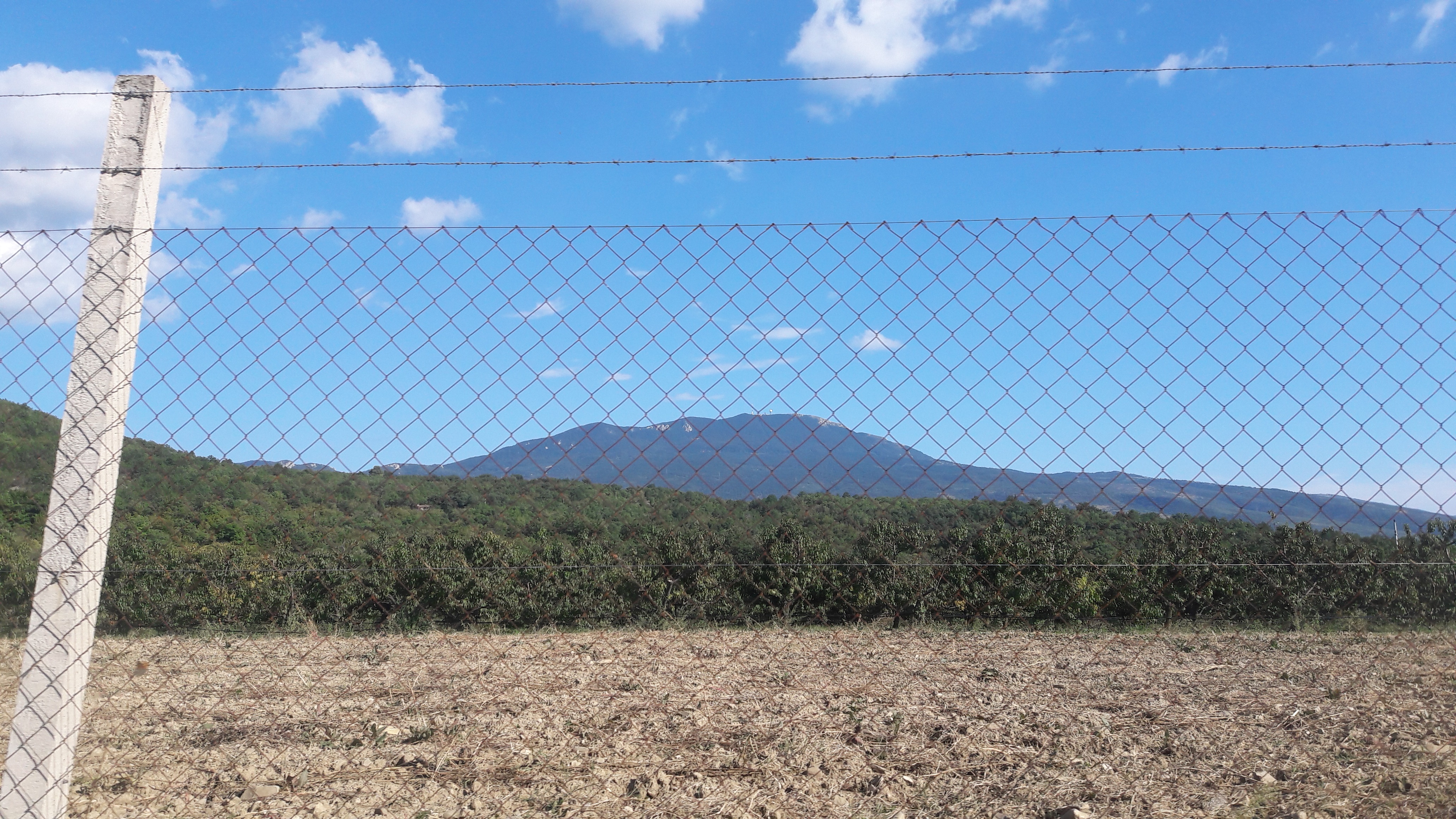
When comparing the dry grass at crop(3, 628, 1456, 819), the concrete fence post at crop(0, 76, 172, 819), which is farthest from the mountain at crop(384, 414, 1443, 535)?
the dry grass at crop(3, 628, 1456, 819)

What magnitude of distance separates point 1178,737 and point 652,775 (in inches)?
97.5

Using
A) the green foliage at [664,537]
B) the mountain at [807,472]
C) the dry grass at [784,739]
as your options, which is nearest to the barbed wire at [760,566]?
the green foliage at [664,537]

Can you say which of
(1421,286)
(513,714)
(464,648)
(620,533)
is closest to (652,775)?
(620,533)

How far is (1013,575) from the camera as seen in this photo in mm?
12391

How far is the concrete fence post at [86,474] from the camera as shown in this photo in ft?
7.57

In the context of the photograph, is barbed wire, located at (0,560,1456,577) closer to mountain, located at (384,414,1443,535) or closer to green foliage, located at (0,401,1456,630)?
green foliage, located at (0,401,1456,630)

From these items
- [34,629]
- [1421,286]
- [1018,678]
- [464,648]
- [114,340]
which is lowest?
[464,648]

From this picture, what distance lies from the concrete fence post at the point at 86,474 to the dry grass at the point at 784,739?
0.72 metres

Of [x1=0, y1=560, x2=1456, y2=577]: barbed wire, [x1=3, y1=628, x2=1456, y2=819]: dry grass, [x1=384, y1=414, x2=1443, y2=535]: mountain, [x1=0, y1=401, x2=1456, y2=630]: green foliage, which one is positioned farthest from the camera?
[x1=3, y1=628, x2=1456, y2=819]: dry grass

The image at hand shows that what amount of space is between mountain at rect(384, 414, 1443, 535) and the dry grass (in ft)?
3.57

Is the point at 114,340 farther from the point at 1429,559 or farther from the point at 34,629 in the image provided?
the point at 1429,559

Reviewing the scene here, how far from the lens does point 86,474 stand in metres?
Result: 2.36

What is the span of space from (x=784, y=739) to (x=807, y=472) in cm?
228

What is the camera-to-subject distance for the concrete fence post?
231 cm
